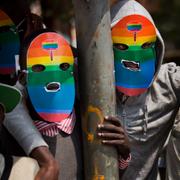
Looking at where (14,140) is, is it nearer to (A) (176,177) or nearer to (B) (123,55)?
(B) (123,55)

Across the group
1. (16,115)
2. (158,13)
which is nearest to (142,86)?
(16,115)

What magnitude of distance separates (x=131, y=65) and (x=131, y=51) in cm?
7

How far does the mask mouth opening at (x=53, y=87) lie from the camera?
2920mm

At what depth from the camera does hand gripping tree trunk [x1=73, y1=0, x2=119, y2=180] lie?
109 inches

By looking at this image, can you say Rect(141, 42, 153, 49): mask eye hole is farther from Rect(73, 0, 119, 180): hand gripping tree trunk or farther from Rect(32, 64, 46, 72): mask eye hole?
Rect(32, 64, 46, 72): mask eye hole

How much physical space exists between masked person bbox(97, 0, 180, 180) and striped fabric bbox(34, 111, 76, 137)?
36 cm

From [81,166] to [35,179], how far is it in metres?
0.38

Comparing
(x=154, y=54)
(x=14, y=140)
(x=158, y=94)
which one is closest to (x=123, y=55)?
(x=154, y=54)

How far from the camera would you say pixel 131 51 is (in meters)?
3.20

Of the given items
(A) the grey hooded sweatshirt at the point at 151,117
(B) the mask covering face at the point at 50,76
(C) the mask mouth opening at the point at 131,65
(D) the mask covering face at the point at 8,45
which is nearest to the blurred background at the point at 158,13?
(A) the grey hooded sweatshirt at the point at 151,117

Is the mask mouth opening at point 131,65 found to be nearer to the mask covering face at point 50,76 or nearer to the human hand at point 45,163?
the mask covering face at point 50,76

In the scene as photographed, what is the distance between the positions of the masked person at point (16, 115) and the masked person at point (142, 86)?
517mm

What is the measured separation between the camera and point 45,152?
2863mm

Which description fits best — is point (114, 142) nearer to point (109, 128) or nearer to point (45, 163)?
point (109, 128)
